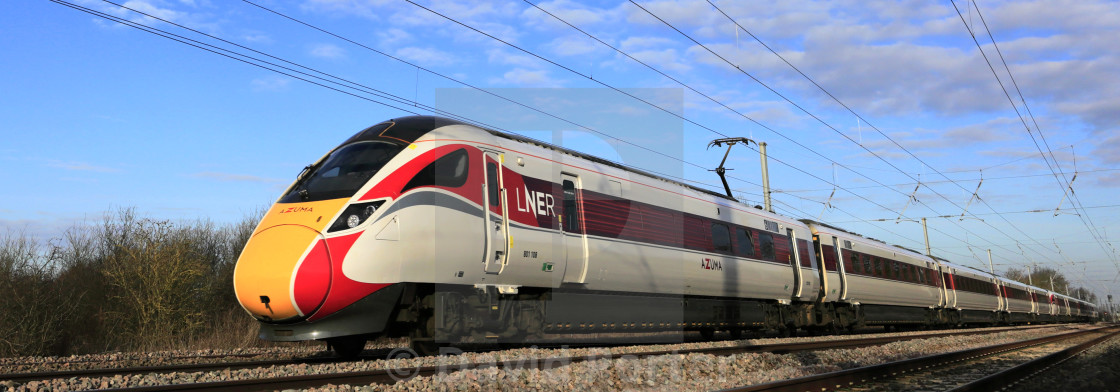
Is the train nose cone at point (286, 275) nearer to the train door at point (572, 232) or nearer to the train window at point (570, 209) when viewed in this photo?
the train door at point (572, 232)

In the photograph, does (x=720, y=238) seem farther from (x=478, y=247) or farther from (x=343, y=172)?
(x=343, y=172)

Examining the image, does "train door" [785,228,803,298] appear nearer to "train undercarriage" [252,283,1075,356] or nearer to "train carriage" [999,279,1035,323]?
"train undercarriage" [252,283,1075,356]

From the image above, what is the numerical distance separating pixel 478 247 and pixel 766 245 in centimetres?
982

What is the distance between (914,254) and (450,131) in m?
24.3

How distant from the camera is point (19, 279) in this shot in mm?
17938

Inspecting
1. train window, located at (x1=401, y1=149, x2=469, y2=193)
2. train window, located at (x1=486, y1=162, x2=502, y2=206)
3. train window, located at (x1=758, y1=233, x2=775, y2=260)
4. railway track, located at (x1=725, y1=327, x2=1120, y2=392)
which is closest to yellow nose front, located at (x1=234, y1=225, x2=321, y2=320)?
train window, located at (x1=401, y1=149, x2=469, y2=193)

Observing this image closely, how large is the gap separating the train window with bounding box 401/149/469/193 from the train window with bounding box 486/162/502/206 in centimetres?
39

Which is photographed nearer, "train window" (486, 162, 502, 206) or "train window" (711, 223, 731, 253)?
"train window" (486, 162, 502, 206)

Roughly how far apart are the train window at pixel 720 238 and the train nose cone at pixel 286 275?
8.72 meters

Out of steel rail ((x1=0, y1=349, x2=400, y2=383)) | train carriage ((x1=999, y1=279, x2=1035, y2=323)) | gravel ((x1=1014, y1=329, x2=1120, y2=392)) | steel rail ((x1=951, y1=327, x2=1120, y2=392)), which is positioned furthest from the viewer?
train carriage ((x1=999, y1=279, x2=1035, y2=323))

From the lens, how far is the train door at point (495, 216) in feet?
31.5

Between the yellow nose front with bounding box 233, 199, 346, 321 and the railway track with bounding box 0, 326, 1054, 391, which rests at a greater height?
the yellow nose front with bounding box 233, 199, 346, 321

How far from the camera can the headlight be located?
8406 millimetres

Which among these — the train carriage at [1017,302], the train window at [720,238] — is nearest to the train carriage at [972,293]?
the train carriage at [1017,302]
